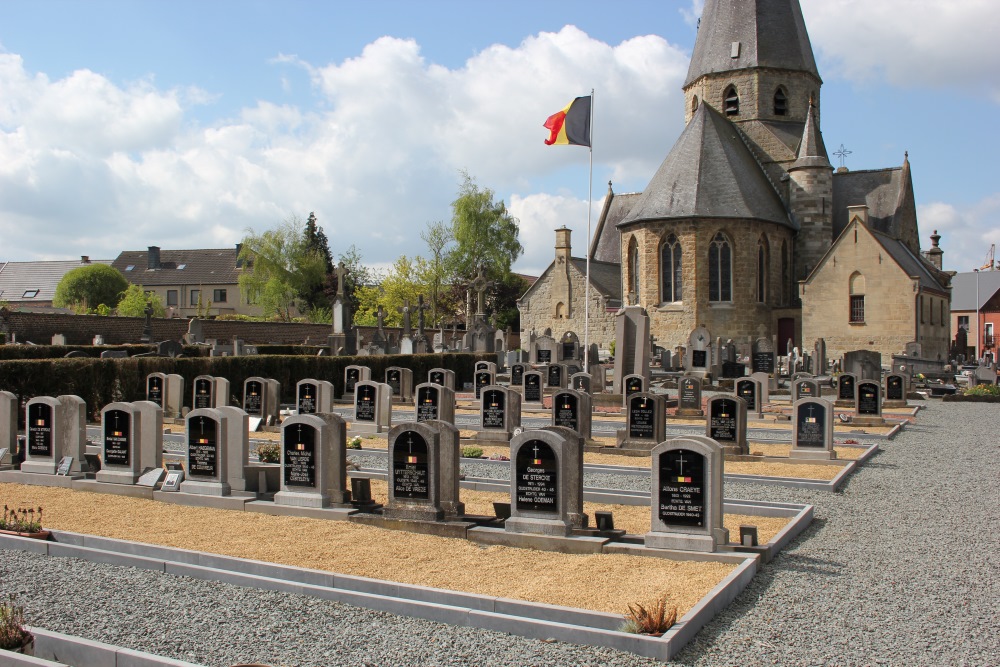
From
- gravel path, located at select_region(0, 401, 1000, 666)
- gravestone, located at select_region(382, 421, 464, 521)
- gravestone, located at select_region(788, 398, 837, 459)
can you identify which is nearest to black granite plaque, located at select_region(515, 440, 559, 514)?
gravestone, located at select_region(382, 421, 464, 521)

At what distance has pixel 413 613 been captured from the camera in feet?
19.1

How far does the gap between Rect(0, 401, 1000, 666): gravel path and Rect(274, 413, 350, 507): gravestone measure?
7.72 feet

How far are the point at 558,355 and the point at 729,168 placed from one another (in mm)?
15127

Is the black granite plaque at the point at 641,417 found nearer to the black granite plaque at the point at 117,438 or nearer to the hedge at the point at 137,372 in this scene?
the black granite plaque at the point at 117,438

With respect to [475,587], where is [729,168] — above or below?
above

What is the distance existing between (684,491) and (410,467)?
2.73 m

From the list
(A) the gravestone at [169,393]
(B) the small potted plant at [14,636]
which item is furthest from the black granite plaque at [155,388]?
(B) the small potted plant at [14,636]

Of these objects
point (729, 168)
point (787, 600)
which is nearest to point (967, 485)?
point (787, 600)

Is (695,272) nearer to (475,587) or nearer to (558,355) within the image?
(558,355)

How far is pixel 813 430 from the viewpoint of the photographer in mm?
12922

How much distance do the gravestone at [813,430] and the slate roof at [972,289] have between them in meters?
63.4

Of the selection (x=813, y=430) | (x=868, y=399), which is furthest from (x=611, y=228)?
(x=813, y=430)

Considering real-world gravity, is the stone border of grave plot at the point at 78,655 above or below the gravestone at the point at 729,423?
below

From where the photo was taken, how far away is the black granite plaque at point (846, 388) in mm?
21625
